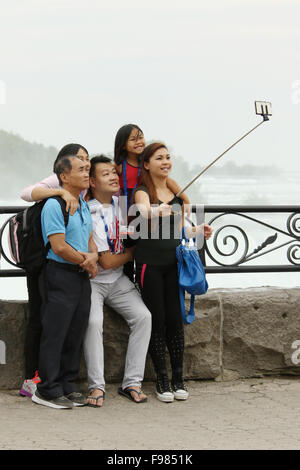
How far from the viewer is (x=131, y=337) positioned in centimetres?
577

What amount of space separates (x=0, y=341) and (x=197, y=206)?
1.77 meters

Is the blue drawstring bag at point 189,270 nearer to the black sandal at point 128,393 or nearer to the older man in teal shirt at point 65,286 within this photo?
the older man in teal shirt at point 65,286

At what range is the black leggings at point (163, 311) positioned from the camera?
18.6 feet

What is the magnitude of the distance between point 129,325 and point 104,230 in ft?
2.27

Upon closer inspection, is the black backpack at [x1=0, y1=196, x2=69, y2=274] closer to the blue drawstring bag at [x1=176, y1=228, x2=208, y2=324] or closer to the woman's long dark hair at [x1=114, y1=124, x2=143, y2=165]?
the woman's long dark hair at [x1=114, y1=124, x2=143, y2=165]

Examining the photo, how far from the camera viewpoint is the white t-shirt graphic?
5.69 meters

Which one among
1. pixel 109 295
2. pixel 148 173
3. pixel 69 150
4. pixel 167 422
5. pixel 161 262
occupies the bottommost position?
pixel 167 422

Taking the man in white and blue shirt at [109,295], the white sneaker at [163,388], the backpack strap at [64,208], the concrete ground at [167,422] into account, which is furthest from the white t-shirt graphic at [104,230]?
the concrete ground at [167,422]

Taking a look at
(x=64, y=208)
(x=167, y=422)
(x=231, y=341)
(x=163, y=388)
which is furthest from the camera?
(x=231, y=341)

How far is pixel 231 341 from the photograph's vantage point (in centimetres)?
638

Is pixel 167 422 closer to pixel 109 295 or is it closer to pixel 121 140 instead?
pixel 109 295

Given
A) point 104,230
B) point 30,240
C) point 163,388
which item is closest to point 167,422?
point 163,388

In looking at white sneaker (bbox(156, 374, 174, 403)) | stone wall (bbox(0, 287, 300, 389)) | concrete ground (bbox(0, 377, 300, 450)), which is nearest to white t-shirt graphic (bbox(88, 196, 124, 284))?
stone wall (bbox(0, 287, 300, 389))

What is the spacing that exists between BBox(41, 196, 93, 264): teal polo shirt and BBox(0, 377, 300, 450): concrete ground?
1057mm
